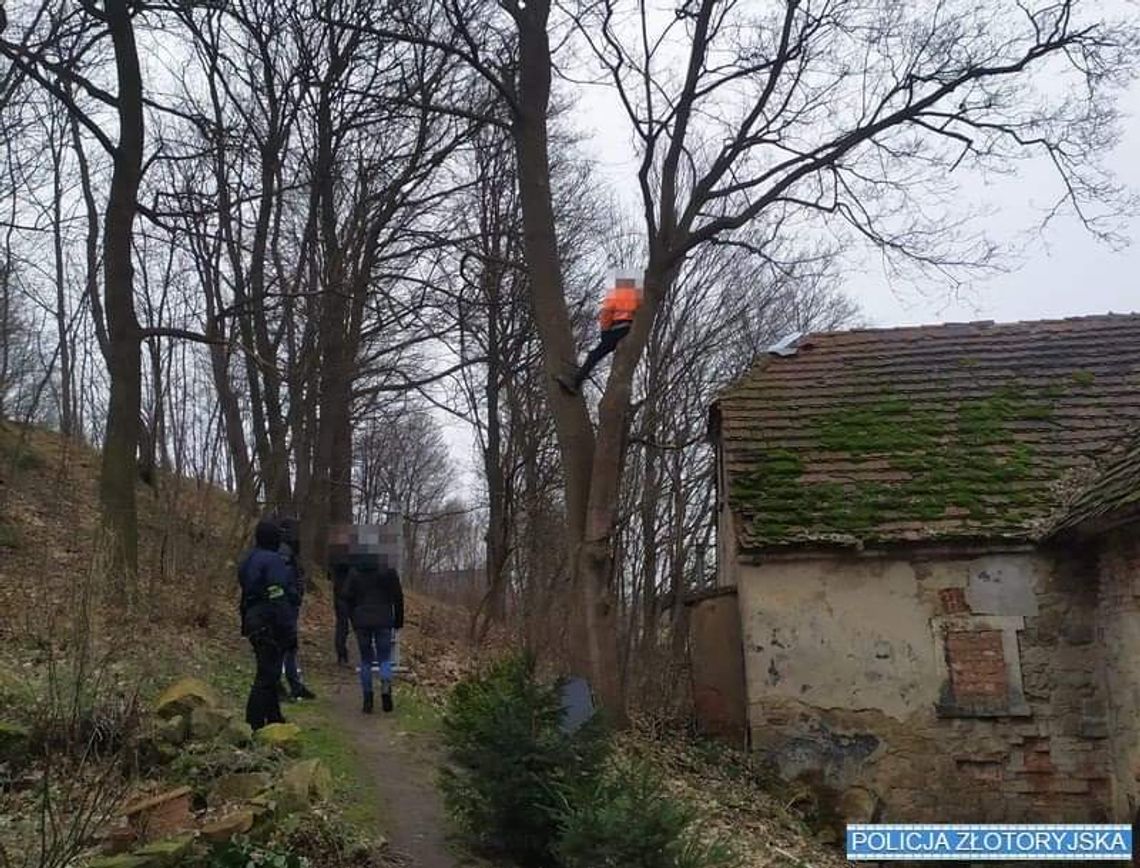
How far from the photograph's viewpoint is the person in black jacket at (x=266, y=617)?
906cm

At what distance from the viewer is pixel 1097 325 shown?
15578mm

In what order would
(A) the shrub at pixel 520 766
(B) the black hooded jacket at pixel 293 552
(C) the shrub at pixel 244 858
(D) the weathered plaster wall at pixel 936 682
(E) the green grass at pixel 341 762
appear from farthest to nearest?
(D) the weathered plaster wall at pixel 936 682 < (B) the black hooded jacket at pixel 293 552 < (E) the green grass at pixel 341 762 < (A) the shrub at pixel 520 766 < (C) the shrub at pixel 244 858

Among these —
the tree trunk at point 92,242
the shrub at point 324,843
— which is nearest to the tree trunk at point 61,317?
the tree trunk at point 92,242

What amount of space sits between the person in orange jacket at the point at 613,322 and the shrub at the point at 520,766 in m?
4.95

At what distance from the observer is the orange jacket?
39.5ft

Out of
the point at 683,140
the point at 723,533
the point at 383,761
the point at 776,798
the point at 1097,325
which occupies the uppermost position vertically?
the point at 683,140

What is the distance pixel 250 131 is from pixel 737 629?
9.66 m

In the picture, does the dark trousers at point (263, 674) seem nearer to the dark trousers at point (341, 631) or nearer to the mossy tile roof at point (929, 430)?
the dark trousers at point (341, 631)

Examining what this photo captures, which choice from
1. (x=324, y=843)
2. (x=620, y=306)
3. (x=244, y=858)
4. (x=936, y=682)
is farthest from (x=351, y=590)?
(x=936, y=682)

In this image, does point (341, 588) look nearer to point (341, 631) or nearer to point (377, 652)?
point (341, 631)

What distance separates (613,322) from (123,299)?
669 centimetres

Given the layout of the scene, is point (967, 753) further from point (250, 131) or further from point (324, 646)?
point (250, 131)

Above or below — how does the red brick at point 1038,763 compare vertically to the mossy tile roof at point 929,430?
below

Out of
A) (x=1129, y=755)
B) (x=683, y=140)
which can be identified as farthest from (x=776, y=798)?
(x=683, y=140)
